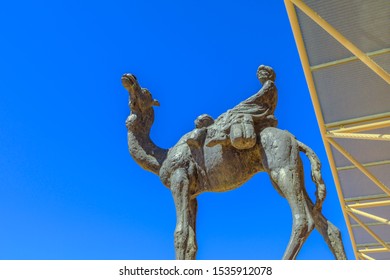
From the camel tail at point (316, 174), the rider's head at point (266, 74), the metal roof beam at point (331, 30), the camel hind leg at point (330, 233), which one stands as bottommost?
the camel hind leg at point (330, 233)

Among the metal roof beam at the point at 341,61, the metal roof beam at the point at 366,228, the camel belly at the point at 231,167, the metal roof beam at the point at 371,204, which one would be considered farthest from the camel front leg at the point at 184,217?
the metal roof beam at the point at 366,228

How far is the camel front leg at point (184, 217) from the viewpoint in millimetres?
5594

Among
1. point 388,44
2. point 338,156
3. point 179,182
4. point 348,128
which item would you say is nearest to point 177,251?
point 179,182

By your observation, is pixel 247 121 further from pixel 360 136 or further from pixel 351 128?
pixel 351 128

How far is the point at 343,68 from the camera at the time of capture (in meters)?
11.2

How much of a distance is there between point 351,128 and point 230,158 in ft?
25.7

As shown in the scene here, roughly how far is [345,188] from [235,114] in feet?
39.4

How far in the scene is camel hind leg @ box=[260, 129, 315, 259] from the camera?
5.11 m

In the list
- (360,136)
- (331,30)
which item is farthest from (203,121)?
(360,136)

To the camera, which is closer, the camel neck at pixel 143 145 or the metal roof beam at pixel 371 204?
the camel neck at pixel 143 145

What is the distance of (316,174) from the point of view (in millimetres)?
5809

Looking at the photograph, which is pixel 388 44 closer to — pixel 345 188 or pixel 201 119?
pixel 201 119

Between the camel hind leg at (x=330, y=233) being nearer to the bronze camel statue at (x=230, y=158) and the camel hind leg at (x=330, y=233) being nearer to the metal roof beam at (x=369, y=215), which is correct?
the bronze camel statue at (x=230, y=158)
